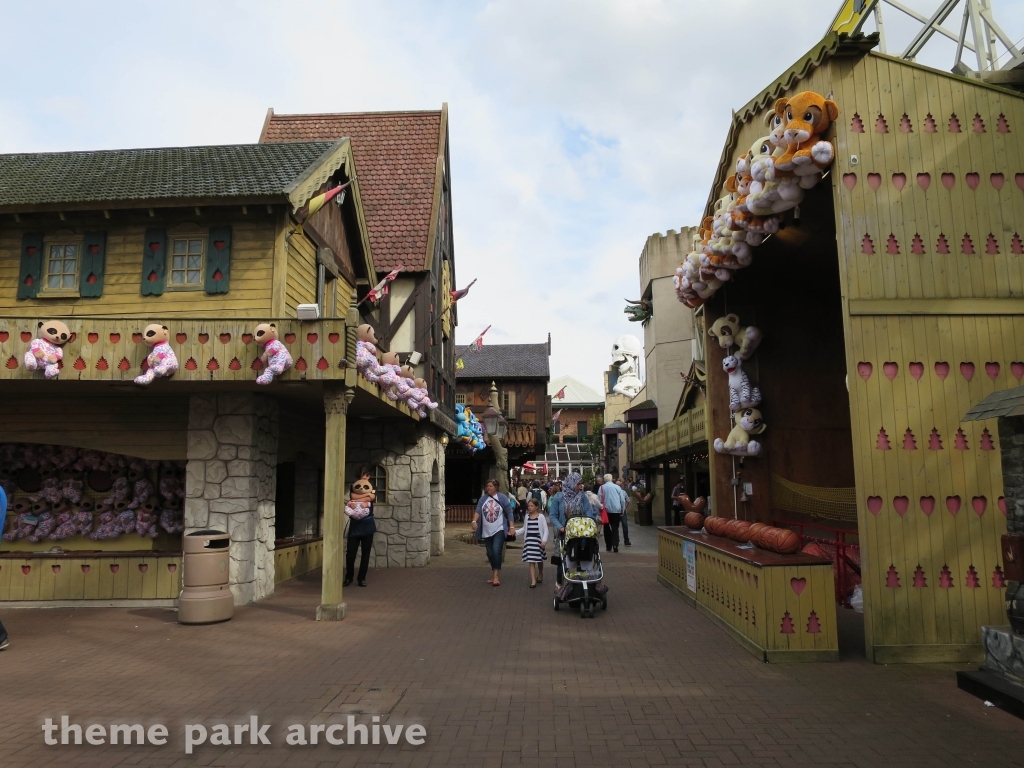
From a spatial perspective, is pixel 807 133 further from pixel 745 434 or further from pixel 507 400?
pixel 507 400

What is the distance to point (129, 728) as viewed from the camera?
5.23m

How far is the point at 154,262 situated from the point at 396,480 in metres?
6.61

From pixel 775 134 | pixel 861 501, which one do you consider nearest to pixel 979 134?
pixel 775 134

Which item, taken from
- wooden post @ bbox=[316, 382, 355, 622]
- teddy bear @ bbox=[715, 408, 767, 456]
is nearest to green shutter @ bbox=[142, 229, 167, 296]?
wooden post @ bbox=[316, 382, 355, 622]

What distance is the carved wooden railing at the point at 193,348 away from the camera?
948 centimetres

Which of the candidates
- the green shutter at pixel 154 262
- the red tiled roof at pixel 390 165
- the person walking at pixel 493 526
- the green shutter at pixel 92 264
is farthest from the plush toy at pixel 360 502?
the red tiled roof at pixel 390 165

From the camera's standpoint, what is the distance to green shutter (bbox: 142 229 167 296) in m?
11.0

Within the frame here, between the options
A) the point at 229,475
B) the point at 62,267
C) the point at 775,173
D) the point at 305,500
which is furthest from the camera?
the point at 305,500

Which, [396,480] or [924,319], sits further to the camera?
[396,480]

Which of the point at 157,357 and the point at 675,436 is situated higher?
the point at 157,357

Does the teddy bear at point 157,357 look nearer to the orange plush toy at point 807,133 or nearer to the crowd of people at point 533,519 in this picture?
the crowd of people at point 533,519

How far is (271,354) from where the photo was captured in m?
9.32

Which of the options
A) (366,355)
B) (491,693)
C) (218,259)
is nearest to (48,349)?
(218,259)

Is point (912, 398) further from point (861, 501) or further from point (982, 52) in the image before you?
point (982, 52)
